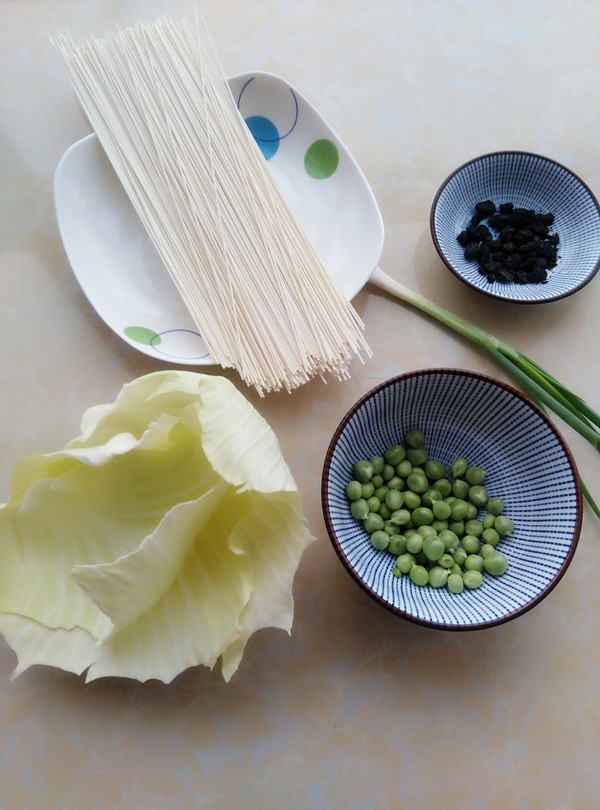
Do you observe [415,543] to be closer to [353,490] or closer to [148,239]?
[353,490]

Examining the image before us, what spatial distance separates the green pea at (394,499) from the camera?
90 centimetres

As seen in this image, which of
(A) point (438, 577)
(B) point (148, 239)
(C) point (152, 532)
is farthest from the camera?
(B) point (148, 239)

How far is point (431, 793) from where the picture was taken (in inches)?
34.5

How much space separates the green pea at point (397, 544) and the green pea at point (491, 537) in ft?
0.36

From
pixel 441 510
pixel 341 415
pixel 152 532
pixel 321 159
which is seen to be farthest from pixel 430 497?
pixel 321 159

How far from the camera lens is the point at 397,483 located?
926 millimetres

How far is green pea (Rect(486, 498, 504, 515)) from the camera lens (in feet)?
3.02

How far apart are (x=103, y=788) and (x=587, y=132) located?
3.82 ft

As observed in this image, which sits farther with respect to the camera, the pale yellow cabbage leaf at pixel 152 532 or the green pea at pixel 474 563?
the green pea at pixel 474 563

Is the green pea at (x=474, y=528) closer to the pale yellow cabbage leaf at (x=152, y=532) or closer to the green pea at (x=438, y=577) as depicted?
the green pea at (x=438, y=577)

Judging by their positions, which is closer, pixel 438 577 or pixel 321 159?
pixel 438 577

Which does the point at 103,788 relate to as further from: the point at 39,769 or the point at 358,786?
the point at 358,786

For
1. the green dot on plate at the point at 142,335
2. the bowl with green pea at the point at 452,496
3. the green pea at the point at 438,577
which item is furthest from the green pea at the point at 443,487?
the green dot on plate at the point at 142,335

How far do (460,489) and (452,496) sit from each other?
0.02m
